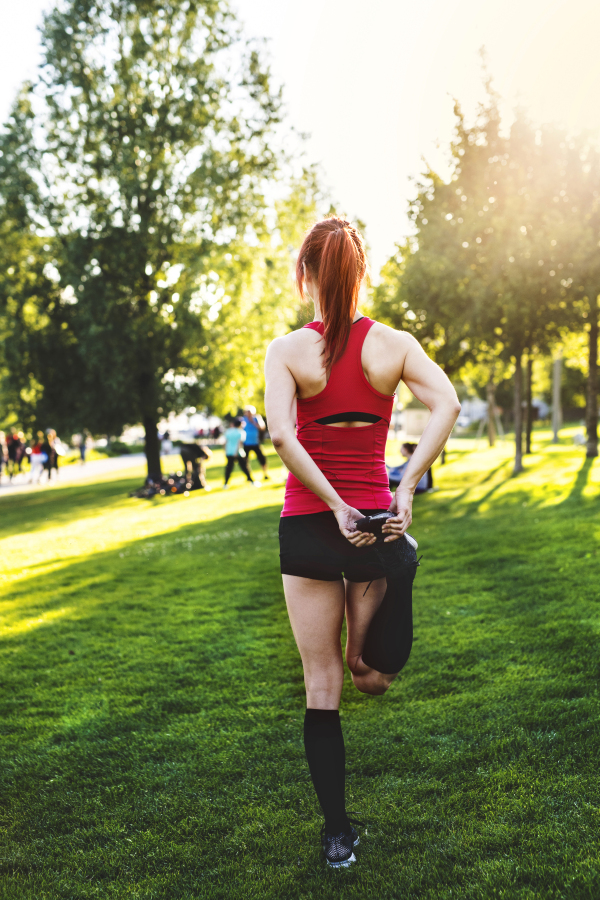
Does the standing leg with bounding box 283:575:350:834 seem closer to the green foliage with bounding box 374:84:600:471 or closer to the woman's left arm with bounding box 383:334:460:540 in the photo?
the woman's left arm with bounding box 383:334:460:540

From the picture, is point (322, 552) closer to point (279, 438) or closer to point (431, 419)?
point (279, 438)

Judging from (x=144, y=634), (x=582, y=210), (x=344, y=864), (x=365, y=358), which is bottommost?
(x=144, y=634)

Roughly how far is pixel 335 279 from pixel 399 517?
887mm

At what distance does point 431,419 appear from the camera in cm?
256

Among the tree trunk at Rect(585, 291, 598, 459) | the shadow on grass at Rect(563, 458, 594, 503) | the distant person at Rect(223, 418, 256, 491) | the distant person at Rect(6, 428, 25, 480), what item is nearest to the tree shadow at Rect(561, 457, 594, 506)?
the shadow on grass at Rect(563, 458, 594, 503)

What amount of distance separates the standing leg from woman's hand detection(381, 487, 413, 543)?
11.6 inches

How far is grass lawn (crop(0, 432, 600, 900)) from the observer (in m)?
2.74

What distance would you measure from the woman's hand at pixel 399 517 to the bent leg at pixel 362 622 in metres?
0.28

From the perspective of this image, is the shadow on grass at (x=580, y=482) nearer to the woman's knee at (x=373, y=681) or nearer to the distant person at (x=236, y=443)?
the distant person at (x=236, y=443)

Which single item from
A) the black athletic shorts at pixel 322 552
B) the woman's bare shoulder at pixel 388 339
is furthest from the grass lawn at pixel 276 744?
the woman's bare shoulder at pixel 388 339

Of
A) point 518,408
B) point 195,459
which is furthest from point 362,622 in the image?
point 195,459

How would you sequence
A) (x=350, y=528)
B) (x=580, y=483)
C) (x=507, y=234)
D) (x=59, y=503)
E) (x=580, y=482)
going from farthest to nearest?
1. (x=59, y=503)
2. (x=507, y=234)
3. (x=580, y=482)
4. (x=580, y=483)
5. (x=350, y=528)

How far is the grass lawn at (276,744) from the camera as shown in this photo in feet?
9.00

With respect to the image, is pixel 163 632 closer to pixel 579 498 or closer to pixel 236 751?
pixel 236 751
